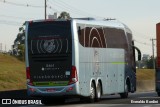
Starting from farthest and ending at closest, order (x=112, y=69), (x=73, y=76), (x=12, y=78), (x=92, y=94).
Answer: (x=12, y=78)
(x=112, y=69)
(x=92, y=94)
(x=73, y=76)

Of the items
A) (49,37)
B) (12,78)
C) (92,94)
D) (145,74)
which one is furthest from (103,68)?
(145,74)

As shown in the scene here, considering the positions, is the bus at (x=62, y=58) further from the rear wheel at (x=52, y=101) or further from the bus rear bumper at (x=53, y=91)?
the rear wheel at (x=52, y=101)

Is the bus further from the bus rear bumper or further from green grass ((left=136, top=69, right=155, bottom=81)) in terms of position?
green grass ((left=136, top=69, right=155, bottom=81))

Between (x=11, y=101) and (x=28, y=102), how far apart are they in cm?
122

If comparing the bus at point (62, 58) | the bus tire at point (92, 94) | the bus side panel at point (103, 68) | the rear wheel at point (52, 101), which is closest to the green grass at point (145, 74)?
the bus side panel at point (103, 68)

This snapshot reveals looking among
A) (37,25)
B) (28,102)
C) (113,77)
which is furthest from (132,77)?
(37,25)

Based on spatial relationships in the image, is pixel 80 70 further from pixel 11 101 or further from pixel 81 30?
pixel 11 101

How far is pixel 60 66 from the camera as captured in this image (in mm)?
29516

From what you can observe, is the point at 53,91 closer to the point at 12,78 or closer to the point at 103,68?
the point at 103,68

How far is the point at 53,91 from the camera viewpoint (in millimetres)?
29469

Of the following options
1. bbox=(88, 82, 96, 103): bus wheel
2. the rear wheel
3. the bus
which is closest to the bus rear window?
the bus

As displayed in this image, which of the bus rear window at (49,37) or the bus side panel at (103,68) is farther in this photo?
the bus side panel at (103,68)

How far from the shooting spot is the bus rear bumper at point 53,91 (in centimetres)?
2920

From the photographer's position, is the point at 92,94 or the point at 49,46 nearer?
the point at 49,46
